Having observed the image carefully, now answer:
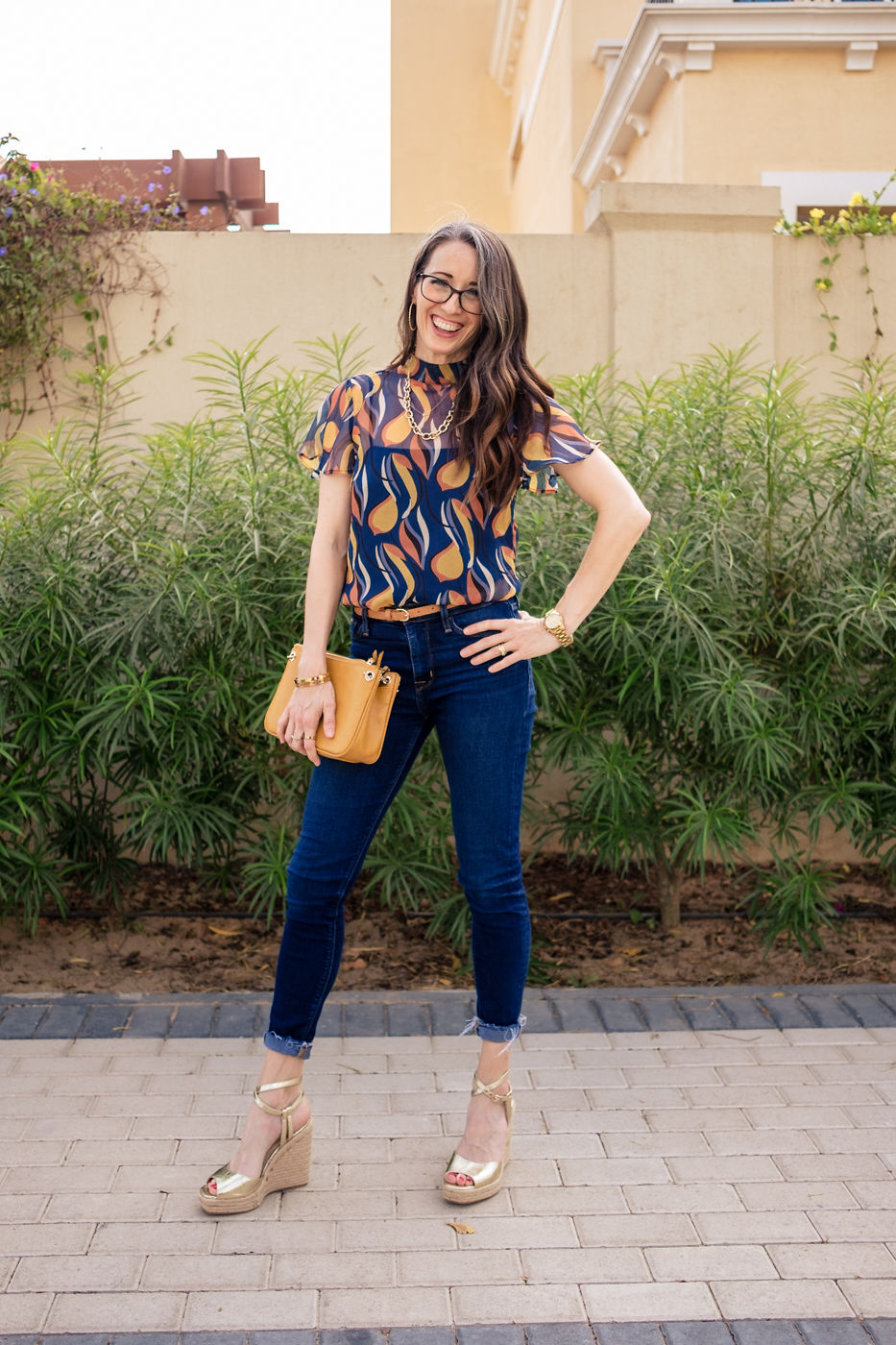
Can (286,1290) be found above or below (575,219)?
below

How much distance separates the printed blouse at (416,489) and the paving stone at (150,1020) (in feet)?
5.04

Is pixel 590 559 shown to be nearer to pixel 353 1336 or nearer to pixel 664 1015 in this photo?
pixel 353 1336

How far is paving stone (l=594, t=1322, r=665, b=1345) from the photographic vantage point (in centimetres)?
207

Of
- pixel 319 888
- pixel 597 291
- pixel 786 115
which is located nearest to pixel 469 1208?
pixel 319 888

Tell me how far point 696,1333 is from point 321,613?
1.45 m

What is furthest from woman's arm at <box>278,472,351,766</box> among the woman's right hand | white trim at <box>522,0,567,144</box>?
white trim at <box>522,0,567,144</box>

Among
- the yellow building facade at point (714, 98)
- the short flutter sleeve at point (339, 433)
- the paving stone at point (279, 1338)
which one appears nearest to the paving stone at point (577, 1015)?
the paving stone at point (279, 1338)

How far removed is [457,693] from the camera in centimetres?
240

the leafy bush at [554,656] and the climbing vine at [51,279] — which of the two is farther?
the climbing vine at [51,279]

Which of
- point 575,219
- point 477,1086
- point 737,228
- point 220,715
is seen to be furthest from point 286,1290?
point 575,219

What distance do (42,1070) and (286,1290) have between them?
116 centimetres

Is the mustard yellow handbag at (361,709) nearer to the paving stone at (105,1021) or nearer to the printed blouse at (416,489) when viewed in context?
the printed blouse at (416,489)

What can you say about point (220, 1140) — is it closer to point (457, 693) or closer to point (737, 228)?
point (457, 693)

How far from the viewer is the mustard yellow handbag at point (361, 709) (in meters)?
2.36
